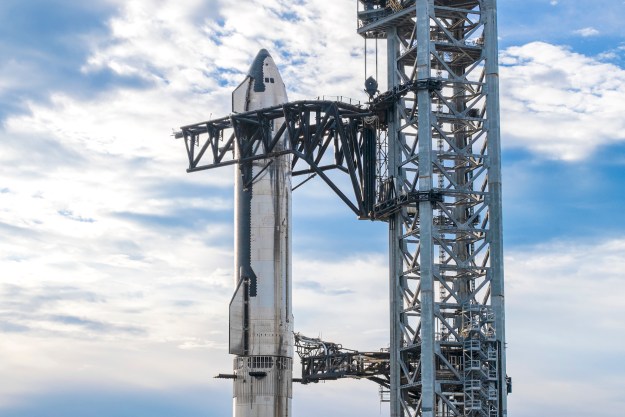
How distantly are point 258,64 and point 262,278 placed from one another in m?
17.2

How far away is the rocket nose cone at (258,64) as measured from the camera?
99.6 m

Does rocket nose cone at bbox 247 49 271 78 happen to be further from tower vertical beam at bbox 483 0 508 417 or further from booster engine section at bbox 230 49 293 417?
tower vertical beam at bbox 483 0 508 417

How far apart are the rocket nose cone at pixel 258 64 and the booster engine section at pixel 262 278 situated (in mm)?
106

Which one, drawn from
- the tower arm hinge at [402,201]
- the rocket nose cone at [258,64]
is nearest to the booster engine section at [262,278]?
the rocket nose cone at [258,64]

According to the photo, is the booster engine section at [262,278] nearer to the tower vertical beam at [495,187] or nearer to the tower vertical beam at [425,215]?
the tower vertical beam at [425,215]

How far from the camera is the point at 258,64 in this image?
328ft

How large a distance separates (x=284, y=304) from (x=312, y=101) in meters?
15.4

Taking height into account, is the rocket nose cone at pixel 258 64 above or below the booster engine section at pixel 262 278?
above

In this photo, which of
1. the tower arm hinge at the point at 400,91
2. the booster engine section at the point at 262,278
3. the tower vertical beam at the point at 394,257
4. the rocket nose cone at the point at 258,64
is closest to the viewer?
the tower arm hinge at the point at 400,91

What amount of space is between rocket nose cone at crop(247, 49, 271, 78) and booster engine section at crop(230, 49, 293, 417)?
0.11 meters

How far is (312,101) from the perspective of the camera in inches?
3659

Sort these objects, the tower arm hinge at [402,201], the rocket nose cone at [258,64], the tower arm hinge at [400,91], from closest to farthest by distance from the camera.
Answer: the tower arm hinge at [402,201]
the tower arm hinge at [400,91]
the rocket nose cone at [258,64]

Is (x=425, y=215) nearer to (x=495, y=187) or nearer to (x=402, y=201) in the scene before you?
(x=402, y=201)

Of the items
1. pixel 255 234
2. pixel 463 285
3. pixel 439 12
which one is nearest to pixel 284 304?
pixel 255 234
